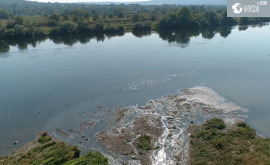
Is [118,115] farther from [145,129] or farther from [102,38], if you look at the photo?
[102,38]

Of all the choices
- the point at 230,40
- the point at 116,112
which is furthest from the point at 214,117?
the point at 230,40

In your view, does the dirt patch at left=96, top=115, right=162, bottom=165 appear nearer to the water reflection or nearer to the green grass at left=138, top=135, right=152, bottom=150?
the green grass at left=138, top=135, right=152, bottom=150

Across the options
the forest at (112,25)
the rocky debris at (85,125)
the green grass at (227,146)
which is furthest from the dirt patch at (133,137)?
the forest at (112,25)

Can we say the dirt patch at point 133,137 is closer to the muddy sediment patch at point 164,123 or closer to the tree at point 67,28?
the muddy sediment patch at point 164,123

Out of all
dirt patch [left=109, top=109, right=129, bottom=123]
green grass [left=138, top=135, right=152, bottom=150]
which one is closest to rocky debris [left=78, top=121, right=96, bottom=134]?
dirt patch [left=109, top=109, right=129, bottom=123]

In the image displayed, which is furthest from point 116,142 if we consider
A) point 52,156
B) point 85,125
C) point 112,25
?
point 112,25
